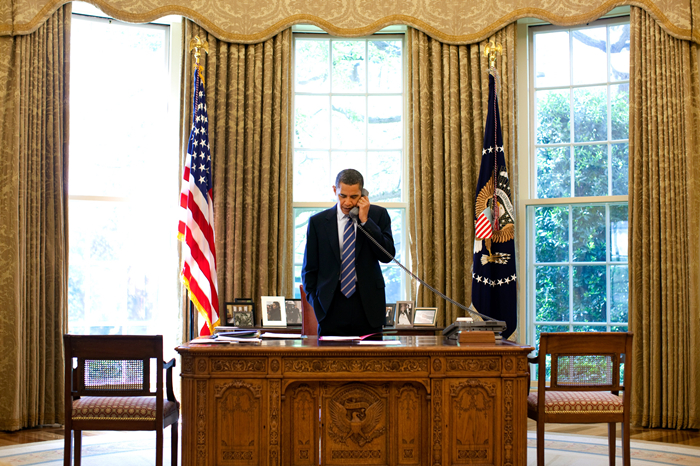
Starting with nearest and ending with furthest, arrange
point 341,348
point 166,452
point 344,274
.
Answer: point 341,348 → point 344,274 → point 166,452

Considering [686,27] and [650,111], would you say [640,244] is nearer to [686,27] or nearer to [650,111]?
[650,111]

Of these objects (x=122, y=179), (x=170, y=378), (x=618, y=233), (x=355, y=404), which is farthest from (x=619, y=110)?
(x=122, y=179)

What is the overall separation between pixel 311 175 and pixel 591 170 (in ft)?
7.77

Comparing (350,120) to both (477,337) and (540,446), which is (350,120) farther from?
(540,446)

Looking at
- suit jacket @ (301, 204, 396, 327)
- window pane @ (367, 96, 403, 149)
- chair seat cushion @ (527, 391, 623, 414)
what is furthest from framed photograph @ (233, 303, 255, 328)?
chair seat cushion @ (527, 391, 623, 414)

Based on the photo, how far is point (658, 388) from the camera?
460 cm

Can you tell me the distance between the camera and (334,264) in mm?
3307

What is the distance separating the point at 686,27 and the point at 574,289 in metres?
2.21

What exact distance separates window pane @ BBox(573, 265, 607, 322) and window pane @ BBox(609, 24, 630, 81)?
1611 mm

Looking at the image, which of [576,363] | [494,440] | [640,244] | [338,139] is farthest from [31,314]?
[640,244]

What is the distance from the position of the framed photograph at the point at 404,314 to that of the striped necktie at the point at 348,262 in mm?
1545

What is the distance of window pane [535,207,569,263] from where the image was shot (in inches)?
204

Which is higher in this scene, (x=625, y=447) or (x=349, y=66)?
(x=349, y=66)

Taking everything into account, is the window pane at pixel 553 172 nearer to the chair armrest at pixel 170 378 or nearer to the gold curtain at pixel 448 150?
the gold curtain at pixel 448 150
